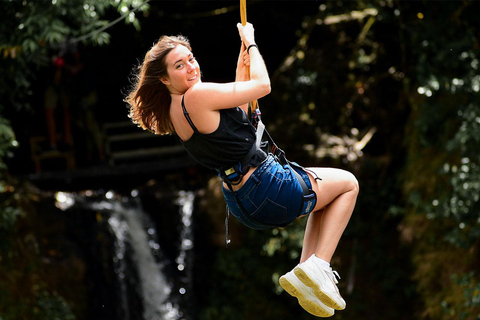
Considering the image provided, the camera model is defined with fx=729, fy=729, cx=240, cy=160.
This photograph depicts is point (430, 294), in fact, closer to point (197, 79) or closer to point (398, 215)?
point (398, 215)

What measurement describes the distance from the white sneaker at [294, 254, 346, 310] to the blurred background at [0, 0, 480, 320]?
340 centimetres

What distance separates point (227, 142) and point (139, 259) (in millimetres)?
5783

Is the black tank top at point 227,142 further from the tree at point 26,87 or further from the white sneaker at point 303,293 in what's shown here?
the tree at point 26,87

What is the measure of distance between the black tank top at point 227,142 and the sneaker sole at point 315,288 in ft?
1.81

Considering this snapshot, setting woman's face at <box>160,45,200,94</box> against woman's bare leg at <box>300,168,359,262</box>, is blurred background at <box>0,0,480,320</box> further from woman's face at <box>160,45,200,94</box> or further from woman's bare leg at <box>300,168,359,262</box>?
woman's bare leg at <box>300,168,359,262</box>

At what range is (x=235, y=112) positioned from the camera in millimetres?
3469

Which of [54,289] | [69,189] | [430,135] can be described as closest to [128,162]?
[69,189]

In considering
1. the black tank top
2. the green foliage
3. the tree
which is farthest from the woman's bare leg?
the green foliage

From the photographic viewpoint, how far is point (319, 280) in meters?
3.43

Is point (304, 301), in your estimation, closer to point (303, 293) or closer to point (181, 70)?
point (303, 293)

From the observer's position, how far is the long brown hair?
11.3ft

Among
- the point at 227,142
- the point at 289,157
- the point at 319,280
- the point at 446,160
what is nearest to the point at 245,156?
the point at 227,142

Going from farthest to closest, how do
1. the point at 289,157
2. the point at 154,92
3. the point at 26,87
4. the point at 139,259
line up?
the point at 139,259 → the point at 289,157 → the point at 26,87 → the point at 154,92

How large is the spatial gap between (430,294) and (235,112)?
504 centimetres
